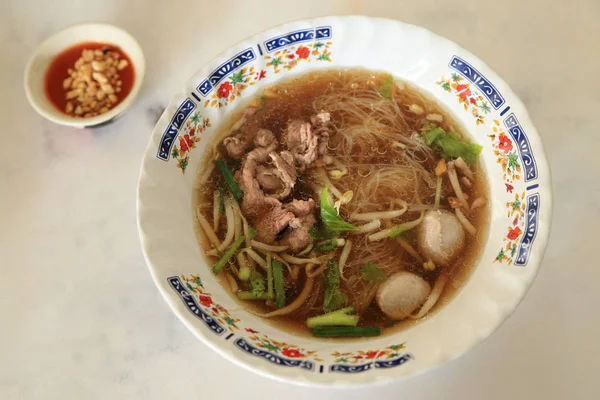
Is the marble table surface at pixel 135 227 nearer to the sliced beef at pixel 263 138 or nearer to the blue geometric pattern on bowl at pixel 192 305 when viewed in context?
the blue geometric pattern on bowl at pixel 192 305

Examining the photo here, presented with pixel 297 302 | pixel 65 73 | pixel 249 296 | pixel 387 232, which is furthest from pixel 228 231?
pixel 65 73

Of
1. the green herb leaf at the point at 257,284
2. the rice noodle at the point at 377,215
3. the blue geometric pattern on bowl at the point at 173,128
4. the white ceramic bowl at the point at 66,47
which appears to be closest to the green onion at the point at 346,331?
the green herb leaf at the point at 257,284

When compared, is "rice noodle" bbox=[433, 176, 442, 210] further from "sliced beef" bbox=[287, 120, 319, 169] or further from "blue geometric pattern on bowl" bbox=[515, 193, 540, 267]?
"sliced beef" bbox=[287, 120, 319, 169]

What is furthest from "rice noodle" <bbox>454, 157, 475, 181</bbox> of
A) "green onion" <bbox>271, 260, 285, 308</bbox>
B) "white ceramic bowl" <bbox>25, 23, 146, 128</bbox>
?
"white ceramic bowl" <bbox>25, 23, 146, 128</bbox>

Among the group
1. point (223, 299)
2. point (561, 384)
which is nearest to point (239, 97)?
point (223, 299)

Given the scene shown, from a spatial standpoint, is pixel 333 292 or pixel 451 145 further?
pixel 451 145

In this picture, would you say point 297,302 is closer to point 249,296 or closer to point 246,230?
point 249,296

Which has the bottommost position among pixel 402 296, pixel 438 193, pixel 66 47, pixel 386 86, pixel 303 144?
pixel 402 296
